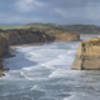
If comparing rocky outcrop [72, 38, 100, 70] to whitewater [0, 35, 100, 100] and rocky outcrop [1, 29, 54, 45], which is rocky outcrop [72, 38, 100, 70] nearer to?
whitewater [0, 35, 100, 100]

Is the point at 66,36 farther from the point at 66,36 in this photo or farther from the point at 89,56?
the point at 89,56

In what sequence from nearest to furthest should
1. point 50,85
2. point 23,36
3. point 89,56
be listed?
point 50,85 < point 89,56 < point 23,36

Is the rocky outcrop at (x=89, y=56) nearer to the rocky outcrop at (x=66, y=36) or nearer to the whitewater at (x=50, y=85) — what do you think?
the whitewater at (x=50, y=85)

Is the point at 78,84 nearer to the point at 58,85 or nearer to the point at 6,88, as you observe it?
the point at 58,85

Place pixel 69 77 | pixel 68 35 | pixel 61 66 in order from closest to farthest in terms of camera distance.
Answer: pixel 69 77 < pixel 61 66 < pixel 68 35

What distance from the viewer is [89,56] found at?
3481 centimetres

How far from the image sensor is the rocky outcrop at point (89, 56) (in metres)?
34.5

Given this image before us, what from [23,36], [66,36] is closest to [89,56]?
[23,36]

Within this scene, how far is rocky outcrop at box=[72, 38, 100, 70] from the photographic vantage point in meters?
34.5

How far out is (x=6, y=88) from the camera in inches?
1067

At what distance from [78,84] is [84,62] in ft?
23.8

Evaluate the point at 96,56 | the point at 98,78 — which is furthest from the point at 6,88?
the point at 96,56

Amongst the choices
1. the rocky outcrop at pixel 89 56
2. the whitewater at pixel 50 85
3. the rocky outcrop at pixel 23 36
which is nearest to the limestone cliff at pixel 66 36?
the rocky outcrop at pixel 23 36

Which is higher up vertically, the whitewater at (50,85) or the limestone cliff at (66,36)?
the whitewater at (50,85)
